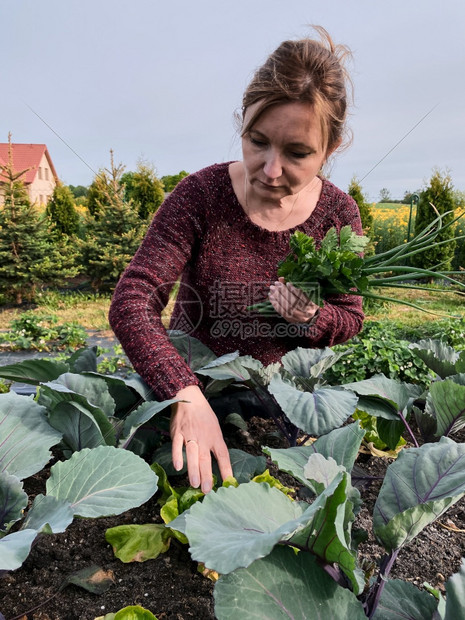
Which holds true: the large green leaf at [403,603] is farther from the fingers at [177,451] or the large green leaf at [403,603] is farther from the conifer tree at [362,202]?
the conifer tree at [362,202]

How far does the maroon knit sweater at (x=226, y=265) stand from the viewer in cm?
155

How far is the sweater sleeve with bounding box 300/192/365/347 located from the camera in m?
1.52


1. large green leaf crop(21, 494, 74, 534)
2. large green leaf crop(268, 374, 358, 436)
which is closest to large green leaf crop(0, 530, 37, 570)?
large green leaf crop(21, 494, 74, 534)

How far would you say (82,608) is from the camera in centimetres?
78

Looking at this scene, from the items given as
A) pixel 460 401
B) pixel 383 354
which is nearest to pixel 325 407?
pixel 460 401

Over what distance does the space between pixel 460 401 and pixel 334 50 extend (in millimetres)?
1117

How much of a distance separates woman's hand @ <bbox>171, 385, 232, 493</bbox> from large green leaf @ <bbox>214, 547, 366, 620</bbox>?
33 cm

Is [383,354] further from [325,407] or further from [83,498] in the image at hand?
[83,498]

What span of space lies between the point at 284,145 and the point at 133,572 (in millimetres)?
1056

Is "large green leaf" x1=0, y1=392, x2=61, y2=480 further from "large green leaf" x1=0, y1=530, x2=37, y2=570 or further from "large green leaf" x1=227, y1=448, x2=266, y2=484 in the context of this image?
"large green leaf" x1=227, y1=448, x2=266, y2=484

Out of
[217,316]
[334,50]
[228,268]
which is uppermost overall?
[334,50]

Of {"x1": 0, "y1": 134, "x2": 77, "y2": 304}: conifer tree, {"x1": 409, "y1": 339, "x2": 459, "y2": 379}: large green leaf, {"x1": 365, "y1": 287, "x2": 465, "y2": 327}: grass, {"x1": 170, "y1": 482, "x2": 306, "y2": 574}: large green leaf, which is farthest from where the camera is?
{"x1": 0, "y1": 134, "x2": 77, "y2": 304}: conifer tree

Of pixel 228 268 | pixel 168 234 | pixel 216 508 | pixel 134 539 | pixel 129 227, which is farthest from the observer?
pixel 129 227

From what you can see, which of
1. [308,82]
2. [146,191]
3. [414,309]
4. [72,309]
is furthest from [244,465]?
[146,191]
